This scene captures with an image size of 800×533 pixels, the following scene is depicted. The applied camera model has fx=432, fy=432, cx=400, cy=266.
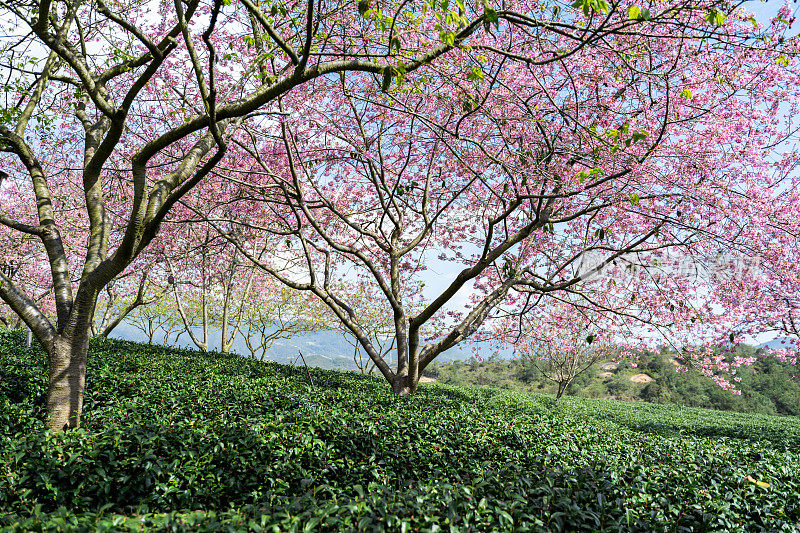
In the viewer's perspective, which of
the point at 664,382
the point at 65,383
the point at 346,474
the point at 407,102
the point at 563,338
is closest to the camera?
the point at 346,474

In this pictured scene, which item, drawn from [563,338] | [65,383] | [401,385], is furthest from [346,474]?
[563,338]

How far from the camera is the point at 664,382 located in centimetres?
3650

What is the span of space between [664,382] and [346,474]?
4006 cm

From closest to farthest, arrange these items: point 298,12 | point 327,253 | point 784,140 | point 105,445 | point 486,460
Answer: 1. point 105,445
2. point 486,460
3. point 298,12
4. point 784,140
5. point 327,253

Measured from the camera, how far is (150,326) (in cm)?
3003

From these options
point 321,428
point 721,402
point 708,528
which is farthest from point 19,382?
point 721,402

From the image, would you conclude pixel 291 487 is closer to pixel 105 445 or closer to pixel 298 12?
pixel 105 445

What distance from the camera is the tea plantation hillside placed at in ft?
9.17

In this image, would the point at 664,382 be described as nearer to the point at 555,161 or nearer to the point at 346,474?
the point at 555,161

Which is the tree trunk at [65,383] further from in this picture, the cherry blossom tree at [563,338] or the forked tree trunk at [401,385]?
→ the cherry blossom tree at [563,338]

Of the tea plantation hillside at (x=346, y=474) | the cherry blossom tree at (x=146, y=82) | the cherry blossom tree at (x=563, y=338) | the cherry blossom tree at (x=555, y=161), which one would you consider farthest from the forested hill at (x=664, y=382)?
the cherry blossom tree at (x=146, y=82)

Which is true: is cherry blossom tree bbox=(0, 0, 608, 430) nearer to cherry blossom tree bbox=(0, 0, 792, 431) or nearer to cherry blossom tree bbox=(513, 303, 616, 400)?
cherry blossom tree bbox=(0, 0, 792, 431)

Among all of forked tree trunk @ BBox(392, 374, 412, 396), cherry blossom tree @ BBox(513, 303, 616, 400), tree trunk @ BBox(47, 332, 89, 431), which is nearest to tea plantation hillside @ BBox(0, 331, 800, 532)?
tree trunk @ BBox(47, 332, 89, 431)

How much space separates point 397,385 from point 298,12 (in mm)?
7299
